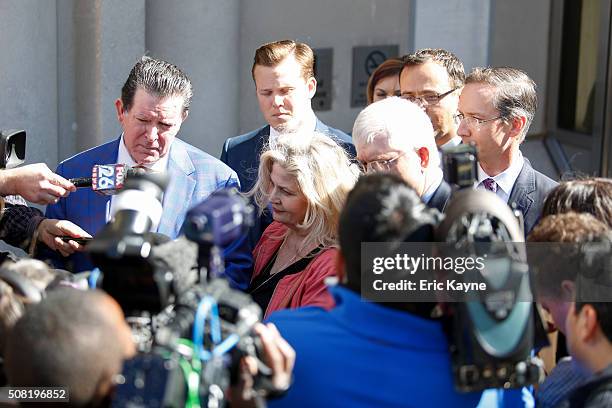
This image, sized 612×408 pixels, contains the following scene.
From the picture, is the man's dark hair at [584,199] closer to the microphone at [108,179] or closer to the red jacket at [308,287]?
the red jacket at [308,287]

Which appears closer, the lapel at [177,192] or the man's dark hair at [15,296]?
the man's dark hair at [15,296]

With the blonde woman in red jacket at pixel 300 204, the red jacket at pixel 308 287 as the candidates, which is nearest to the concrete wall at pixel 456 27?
the blonde woman in red jacket at pixel 300 204

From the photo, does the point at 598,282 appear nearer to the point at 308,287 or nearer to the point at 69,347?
the point at 308,287

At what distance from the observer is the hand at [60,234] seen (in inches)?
137

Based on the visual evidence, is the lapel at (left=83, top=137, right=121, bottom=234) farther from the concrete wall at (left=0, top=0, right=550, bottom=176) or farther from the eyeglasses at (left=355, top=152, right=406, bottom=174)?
the concrete wall at (left=0, top=0, right=550, bottom=176)

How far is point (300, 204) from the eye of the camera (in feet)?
11.3

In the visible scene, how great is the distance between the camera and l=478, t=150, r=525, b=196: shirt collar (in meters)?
3.87

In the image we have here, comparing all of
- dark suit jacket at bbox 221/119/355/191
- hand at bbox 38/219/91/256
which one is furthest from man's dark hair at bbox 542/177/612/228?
hand at bbox 38/219/91/256

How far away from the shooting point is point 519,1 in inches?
297

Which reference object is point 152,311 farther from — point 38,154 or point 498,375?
point 38,154

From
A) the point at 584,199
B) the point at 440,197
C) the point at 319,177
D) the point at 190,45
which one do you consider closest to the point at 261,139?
the point at 319,177

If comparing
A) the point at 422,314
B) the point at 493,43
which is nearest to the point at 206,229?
the point at 422,314

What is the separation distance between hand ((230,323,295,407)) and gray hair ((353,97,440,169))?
127cm

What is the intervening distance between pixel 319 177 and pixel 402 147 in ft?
1.02
